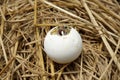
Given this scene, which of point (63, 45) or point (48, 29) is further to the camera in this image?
point (48, 29)

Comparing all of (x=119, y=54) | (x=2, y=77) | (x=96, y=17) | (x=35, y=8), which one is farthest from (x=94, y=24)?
(x=2, y=77)

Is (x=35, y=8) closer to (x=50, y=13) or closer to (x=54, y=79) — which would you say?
(x=50, y=13)

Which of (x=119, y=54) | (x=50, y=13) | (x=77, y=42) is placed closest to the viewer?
(x=77, y=42)
